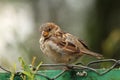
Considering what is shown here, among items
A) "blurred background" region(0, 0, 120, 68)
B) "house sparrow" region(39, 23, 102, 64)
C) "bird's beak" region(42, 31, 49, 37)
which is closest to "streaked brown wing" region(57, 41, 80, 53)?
"house sparrow" region(39, 23, 102, 64)

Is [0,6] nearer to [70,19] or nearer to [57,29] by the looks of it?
[70,19]

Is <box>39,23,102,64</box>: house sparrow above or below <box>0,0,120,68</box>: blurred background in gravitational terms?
above

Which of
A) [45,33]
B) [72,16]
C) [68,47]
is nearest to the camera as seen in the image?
[68,47]

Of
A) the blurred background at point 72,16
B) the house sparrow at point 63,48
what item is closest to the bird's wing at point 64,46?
the house sparrow at point 63,48

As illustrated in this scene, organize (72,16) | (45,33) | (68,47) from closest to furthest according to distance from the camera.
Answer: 1. (68,47)
2. (45,33)
3. (72,16)

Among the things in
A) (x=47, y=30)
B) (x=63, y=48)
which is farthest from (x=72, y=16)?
(x=63, y=48)

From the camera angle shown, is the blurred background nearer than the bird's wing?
No

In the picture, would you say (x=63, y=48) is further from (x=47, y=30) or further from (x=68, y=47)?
(x=47, y=30)

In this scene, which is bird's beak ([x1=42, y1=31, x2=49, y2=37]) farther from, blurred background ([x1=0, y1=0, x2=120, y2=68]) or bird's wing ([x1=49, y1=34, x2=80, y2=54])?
blurred background ([x1=0, y1=0, x2=120, y2=68])

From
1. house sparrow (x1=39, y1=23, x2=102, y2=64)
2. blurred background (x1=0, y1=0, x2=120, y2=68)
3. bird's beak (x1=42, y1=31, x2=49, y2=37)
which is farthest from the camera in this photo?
blurred background (x1=0, y1=0, x2=120, y2=68)

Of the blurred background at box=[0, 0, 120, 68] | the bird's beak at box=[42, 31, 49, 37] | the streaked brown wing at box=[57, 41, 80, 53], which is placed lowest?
the blurred background at box=[0, 0, 120, 68]

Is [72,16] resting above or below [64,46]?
below
